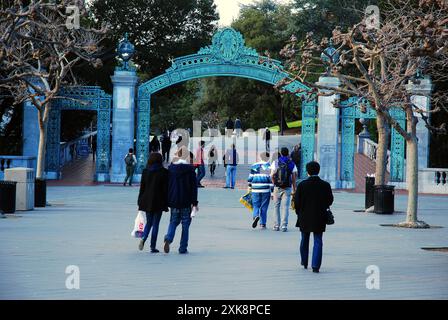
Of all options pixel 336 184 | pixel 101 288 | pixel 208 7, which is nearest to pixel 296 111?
pixel 208 7

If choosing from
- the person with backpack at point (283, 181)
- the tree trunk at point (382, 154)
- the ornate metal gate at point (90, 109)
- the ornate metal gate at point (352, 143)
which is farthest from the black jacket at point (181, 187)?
the ornate metal gate at point (90, 109)

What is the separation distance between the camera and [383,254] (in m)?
15.1

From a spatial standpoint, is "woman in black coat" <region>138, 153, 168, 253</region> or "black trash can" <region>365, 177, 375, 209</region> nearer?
"woman in black coat" <region>138, 153, 168, 253</region>

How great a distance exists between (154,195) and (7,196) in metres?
8.13

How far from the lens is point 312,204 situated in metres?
13.1

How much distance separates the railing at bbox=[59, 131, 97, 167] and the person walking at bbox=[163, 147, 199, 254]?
88.1ft

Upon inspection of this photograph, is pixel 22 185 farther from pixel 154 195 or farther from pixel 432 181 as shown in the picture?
pixel 432 181

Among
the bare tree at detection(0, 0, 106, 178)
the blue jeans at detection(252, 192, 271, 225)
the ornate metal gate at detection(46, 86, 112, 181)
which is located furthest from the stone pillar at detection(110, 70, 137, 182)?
the blue jeans at detection(252, 192, 271, 225)

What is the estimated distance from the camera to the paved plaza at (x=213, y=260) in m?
10.8

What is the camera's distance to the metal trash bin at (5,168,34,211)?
23016mm

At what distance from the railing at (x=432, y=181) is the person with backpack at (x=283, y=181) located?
16.5 meters

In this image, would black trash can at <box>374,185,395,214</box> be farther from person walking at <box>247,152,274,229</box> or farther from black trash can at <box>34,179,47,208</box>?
black trash can at <box>34,179,47,208</box>

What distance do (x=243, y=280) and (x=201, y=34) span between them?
4282 centimetres

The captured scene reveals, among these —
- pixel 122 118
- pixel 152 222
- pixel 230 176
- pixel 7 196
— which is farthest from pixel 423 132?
pixel 152 222
